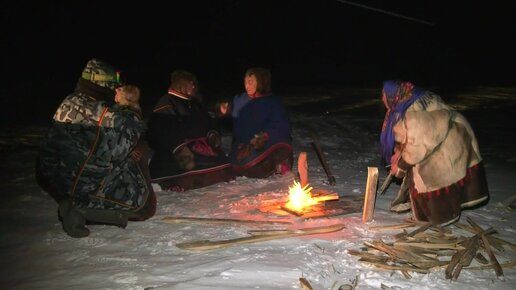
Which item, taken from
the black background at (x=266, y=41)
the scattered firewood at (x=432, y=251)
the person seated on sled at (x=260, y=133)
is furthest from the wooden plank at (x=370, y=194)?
the black background at (x=266, y=41)

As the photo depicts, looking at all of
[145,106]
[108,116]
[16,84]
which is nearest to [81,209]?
[108,116]

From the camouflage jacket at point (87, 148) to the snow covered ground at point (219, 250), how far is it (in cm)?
42

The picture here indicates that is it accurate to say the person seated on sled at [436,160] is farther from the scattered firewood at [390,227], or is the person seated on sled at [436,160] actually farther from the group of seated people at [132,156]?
the scattered firewood at [390,227]

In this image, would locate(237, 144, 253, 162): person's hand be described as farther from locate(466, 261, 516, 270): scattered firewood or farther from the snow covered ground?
locate(466, 261, 516, 270): scattered firewood

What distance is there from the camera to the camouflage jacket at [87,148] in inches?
174

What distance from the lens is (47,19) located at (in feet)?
93.2

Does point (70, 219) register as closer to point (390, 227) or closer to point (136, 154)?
point (136, 154)

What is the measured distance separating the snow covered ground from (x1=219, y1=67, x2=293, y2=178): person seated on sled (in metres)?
0.22

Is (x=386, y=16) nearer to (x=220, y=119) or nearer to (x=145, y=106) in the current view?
(x=145, y=106)

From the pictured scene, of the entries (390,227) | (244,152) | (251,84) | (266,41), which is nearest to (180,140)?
(244,152)

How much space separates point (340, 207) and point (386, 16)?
32.7 meters

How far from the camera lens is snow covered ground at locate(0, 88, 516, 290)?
355cm

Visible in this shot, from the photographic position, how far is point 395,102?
4.97 metres

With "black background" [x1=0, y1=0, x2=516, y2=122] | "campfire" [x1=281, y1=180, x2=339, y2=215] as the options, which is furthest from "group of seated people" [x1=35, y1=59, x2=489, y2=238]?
"black background" [x1=0, y1=0, x2=516, y2=122]
